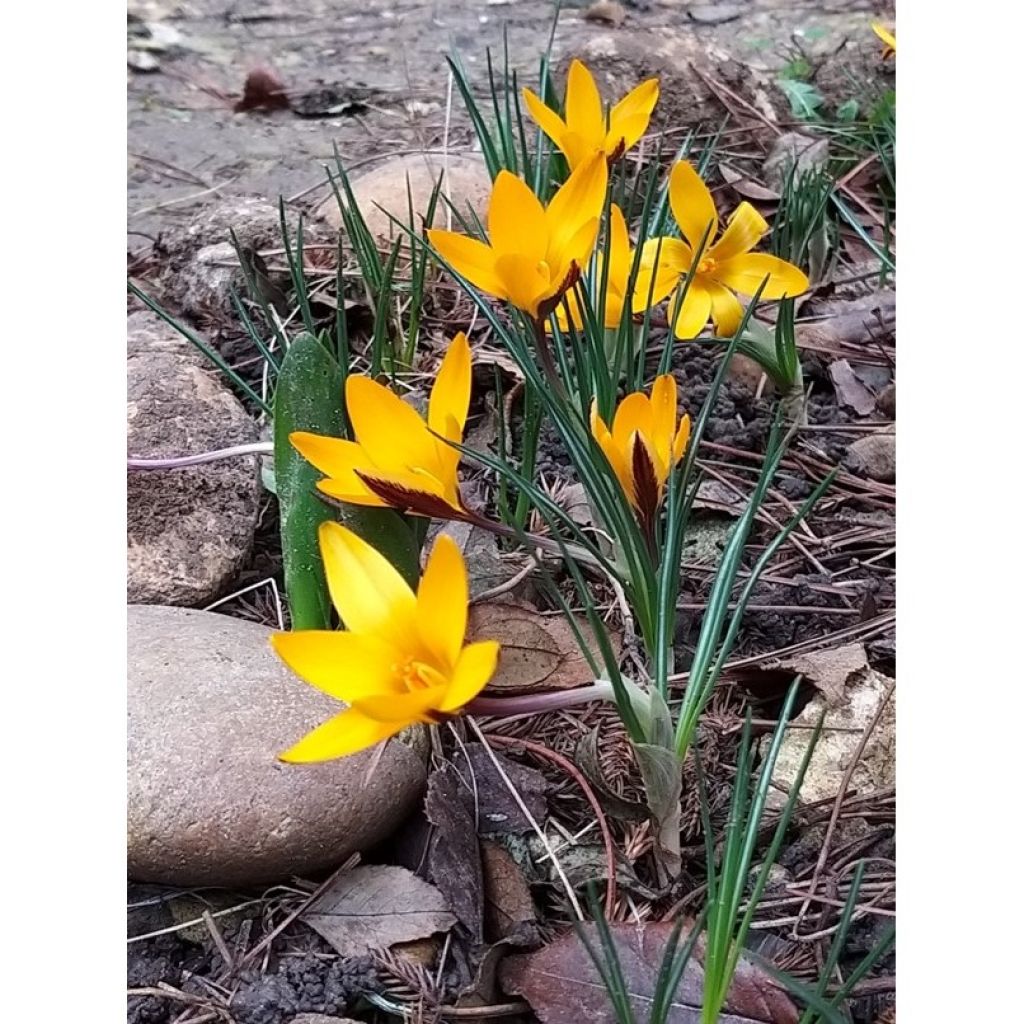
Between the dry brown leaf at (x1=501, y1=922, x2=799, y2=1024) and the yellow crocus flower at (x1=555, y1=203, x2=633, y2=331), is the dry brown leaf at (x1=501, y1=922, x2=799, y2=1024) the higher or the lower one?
the lower one

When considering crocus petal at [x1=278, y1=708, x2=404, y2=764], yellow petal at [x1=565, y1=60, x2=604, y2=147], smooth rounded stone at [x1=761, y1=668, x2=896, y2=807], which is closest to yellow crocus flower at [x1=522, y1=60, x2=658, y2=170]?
yellow petal at [x1=565, y1=60, x2=604, y2=147]

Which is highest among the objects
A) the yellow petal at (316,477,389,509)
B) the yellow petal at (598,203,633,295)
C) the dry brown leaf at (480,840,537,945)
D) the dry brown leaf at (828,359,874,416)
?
the yellow petal at (598,203,633,295)

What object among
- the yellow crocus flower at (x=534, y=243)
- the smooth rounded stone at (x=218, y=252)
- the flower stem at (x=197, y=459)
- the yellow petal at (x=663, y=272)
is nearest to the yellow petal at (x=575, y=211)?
the yellow crocus flower at (x=534, y=243)

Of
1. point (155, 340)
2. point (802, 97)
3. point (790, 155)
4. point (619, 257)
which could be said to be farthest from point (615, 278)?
point (802, 97)

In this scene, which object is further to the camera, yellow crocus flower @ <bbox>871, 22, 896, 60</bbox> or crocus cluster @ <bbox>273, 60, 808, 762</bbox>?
yellow crocus flower @ <bbox>871, 22, 896, 60</bbox>

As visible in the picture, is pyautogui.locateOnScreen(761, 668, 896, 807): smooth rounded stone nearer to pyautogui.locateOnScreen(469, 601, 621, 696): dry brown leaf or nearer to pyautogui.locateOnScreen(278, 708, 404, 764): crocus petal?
pyautogui.locateOnScreen(469, 601, 621, 696): dry brown leaf

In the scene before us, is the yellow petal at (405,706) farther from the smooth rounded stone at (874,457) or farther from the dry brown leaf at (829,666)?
the smooth rounded stone at (874,457)

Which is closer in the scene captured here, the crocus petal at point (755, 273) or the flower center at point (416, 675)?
the flower center at point (416, 675)
